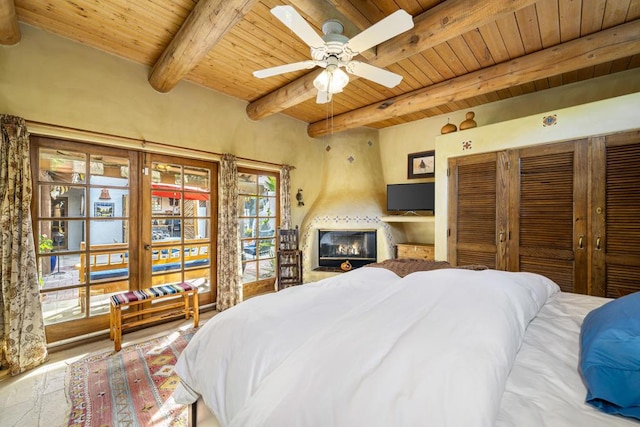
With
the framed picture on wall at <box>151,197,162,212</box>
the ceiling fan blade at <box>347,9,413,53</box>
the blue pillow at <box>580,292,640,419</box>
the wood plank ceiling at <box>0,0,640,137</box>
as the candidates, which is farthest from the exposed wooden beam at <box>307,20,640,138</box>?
the framed picture on wall at <box>151,197,162,212</box>

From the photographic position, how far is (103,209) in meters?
2.67

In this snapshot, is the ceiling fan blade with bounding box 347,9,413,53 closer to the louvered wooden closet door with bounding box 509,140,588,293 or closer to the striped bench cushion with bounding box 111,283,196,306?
the louvered wooden closet door with bounding box 509,140,588,293

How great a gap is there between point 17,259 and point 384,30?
124 inches

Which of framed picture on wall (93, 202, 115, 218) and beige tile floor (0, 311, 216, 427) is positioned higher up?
framed picture on wall (93, 202, 115, 218)

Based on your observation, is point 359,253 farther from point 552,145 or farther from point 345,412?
point 345,412

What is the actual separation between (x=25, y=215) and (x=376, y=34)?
296 centimetres

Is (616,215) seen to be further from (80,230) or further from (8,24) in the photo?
(8,24)

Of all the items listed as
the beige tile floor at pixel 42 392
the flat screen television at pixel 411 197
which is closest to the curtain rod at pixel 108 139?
the beige tile floor at pixel 42 392

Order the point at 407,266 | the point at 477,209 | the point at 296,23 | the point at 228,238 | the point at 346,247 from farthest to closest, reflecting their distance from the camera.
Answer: the point at 346,247
the point at 228,238
the point at 477,209
the point at 407,266
the point at 296,23

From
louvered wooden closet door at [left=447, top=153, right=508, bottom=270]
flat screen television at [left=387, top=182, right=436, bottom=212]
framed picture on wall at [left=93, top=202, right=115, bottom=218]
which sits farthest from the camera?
flat screen television at [left=387, top=182, right=436, bottom=212]

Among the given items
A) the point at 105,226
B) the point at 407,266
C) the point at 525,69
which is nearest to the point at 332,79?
the point at 407,266

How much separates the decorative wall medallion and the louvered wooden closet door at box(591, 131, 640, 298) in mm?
345

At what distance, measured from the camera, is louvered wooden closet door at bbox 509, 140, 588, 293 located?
2373mm

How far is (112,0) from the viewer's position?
194 centimetres
